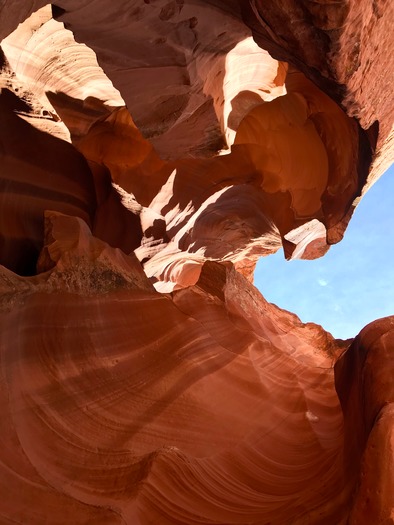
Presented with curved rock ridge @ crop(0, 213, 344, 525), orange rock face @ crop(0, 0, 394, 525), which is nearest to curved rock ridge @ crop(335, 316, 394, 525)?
orange rock face @ crop(0, 0, 394, 525)

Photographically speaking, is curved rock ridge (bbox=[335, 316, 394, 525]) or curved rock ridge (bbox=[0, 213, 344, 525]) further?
curved rock ridge (bbox=[0, 213, 344, 525])

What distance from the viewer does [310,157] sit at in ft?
22.0

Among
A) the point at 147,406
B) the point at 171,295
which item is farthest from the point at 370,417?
the point at 171,295

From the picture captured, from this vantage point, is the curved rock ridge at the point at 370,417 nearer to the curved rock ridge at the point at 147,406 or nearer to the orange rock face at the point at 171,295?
the orange rock face at the point at 171,295

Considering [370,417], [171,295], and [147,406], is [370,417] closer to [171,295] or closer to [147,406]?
[147,406]

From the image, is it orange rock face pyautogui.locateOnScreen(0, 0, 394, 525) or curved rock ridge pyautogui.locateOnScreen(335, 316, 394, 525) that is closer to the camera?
curved rock ridge pyautogui.locateOnScreen(335, 316, 394, 525)

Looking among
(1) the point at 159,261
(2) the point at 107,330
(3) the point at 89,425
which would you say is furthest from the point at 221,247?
(3) the point at 89,425

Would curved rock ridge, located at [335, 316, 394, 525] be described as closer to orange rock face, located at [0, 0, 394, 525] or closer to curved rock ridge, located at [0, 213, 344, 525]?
orange rock face, located at [0, 0, 394, 525]

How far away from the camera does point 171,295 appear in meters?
4.78

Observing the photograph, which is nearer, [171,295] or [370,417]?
[370,417]

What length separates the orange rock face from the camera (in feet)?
9.96

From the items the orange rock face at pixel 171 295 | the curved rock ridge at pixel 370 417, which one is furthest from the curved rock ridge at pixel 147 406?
the curved rock ridge at pixel 370 417

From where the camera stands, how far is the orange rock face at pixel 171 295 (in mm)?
3037

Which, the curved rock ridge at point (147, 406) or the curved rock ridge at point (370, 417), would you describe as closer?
the curved rock ridge at point (370, 417)
